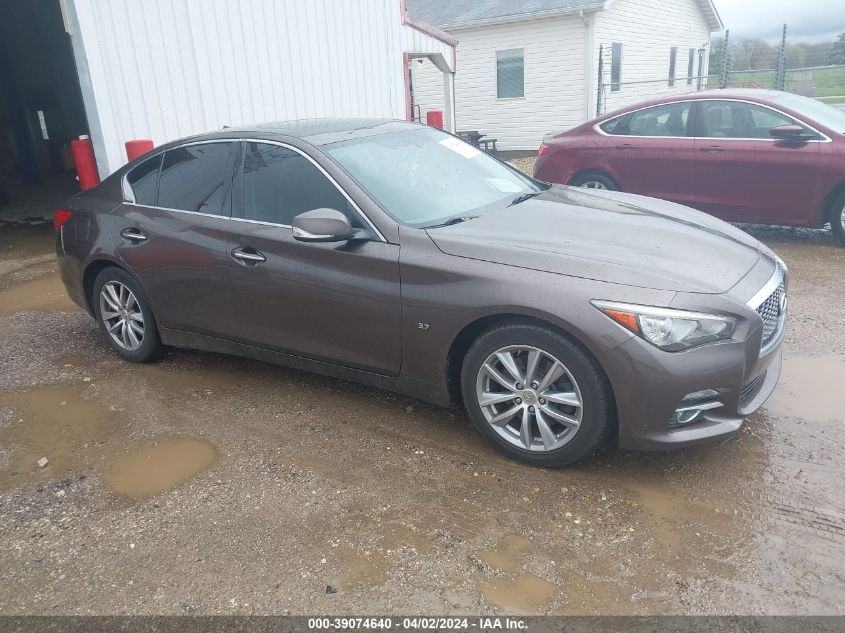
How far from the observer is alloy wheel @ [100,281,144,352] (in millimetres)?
4883

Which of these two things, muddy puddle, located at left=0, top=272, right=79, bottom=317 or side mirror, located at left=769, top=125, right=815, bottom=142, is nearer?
muddy puddle, located at left=0, top=272, right=79, bottom=317

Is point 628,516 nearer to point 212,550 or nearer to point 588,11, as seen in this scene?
point 212,550

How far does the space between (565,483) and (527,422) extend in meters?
0.33

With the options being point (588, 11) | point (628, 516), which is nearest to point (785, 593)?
point (628, 516)

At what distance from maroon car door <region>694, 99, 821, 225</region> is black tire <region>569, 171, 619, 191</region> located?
1014mm

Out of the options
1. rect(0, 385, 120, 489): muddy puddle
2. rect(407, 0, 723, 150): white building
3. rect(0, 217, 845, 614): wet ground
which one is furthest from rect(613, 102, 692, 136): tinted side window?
rect(407, 0, 723, 150): white building

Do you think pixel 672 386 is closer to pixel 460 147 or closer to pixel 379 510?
pixel 379 510

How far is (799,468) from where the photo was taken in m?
3.35

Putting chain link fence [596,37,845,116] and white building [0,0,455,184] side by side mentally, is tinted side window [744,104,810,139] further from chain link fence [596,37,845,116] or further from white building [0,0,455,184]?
chain link fence [596,37,845,116]

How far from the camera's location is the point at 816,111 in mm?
7355

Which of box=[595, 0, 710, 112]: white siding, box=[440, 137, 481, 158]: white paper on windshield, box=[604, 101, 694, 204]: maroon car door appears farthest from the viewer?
box=[595, 0, 710, 112]: white siding

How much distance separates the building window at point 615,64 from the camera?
18734 mm

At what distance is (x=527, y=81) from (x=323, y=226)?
16.3 metres

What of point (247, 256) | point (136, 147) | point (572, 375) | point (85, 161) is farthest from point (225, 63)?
point (572, 375)
